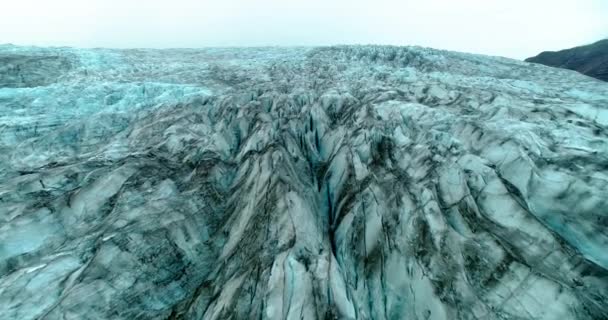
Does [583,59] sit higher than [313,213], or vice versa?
[583,59]

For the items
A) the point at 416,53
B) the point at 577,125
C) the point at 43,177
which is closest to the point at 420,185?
the point at 577,125

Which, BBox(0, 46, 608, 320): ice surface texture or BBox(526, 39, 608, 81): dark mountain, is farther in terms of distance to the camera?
BBox(526, 39, 608, 81): dark mountain

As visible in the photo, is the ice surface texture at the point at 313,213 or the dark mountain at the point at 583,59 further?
the dark mountain at the point at 583,59

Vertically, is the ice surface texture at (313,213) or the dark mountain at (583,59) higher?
the dark mountain at (583,59)

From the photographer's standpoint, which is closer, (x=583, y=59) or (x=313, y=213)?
(x=313, y=213)
